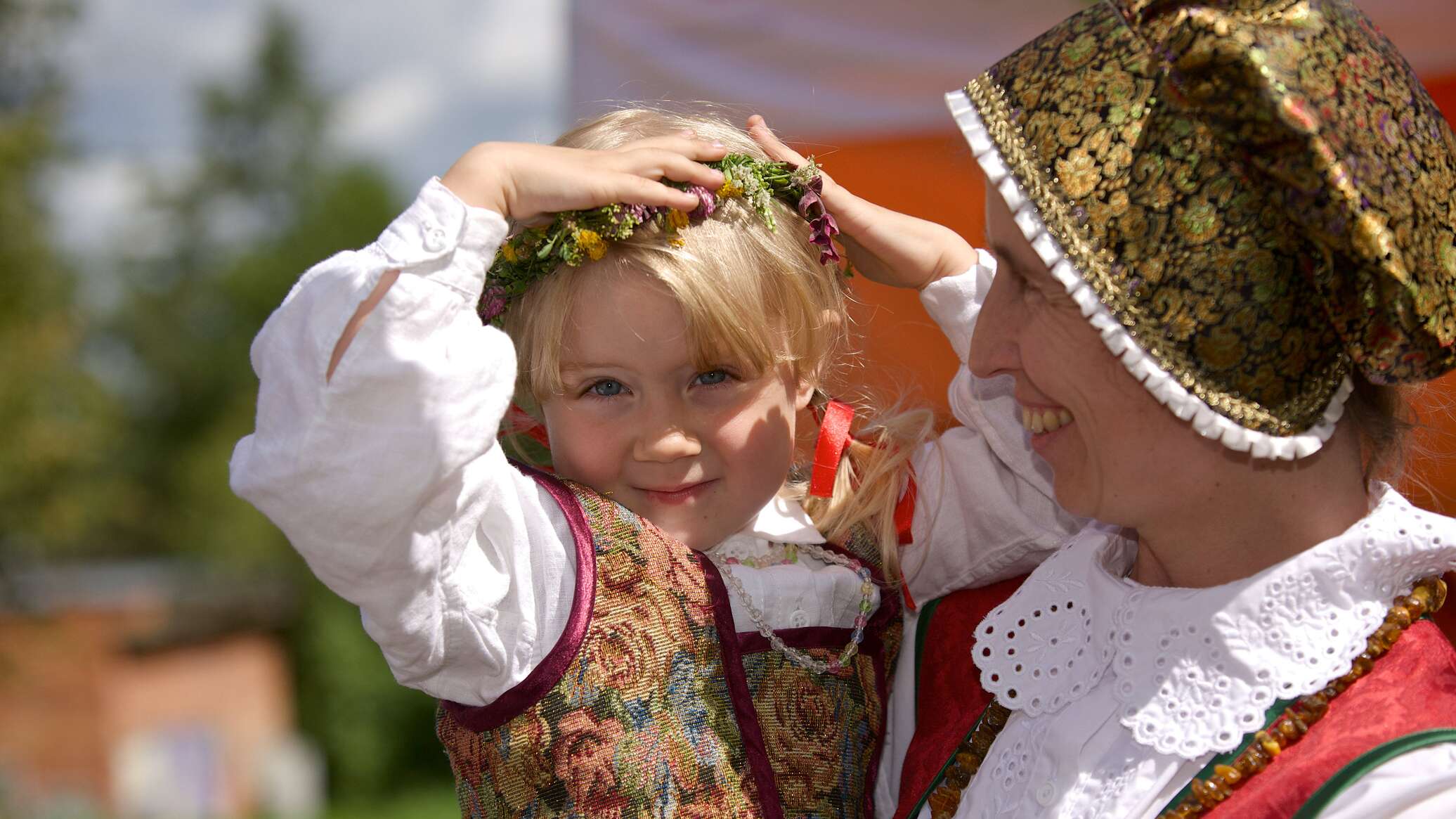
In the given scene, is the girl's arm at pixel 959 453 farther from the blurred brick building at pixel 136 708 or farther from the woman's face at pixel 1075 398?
the blurred brick building at pixel 136 708

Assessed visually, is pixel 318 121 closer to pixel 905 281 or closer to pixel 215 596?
pixel 215 596

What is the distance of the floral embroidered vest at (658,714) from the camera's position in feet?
5.71

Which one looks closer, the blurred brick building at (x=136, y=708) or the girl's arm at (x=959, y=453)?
the girl's arm at (x=959, y=453)

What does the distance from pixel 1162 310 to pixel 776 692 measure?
0.81 m

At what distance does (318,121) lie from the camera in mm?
39406

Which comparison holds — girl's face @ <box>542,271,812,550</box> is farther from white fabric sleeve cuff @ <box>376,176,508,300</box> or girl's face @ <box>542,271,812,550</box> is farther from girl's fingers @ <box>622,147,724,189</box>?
white fabric sleeve cuff @ <box>376,176,508,300</box>

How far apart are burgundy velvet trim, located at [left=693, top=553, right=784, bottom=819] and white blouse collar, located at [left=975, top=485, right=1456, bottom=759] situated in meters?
0.42

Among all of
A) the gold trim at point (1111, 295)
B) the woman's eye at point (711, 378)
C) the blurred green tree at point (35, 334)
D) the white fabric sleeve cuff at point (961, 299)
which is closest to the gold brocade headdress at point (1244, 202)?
the gold trim at point (1111, 295)

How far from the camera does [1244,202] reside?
1426 mm

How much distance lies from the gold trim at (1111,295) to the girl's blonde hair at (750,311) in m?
0.53

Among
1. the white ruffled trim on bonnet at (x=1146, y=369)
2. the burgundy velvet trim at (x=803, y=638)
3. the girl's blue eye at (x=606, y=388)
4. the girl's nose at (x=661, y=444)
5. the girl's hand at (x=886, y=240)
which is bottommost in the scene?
the burgundy velvet trim at (x=803, y=638)

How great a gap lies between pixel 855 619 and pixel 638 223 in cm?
70

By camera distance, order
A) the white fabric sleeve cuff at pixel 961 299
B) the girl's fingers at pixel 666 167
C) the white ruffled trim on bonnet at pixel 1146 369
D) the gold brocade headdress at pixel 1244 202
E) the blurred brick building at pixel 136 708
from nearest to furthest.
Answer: the gold brocade headdress at pixel 1244 202 → the white ruffled trim on bonnet at pixel 1146 369 → the girl's fingers at pixel 666 167 → the white fabric sleeve cuff at pixel 961 299 → the blurred brick building at pixel 136 708

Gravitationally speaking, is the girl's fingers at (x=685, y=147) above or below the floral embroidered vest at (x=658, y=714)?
above
